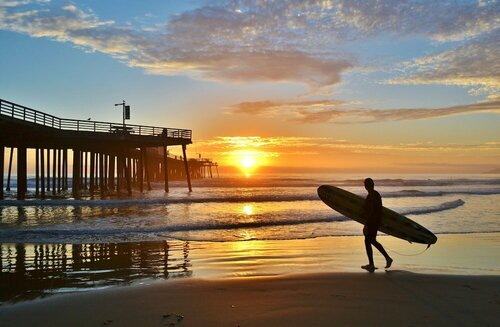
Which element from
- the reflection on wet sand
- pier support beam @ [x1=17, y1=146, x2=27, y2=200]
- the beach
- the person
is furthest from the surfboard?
pier support beam @ [x1=17, y1=146, x2=27, y2=200]

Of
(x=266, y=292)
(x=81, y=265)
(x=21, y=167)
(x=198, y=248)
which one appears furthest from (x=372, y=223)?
(x=21, y=167)

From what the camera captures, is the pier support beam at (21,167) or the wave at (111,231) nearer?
the wave at (111,231)

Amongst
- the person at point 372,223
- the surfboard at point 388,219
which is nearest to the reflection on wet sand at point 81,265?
the person at point 372,223

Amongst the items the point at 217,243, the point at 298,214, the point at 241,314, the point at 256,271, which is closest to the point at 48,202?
the point at 298,214

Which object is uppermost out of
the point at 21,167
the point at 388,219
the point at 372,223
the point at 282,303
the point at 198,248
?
the point at 21,167

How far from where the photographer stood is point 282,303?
507cm

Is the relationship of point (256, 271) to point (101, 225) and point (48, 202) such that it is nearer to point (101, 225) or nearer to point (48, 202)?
point (101, 225)

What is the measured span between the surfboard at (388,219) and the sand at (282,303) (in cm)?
225

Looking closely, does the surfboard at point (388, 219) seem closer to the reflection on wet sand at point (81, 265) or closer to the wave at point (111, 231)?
the reflection on wet sand at point (81, 265)

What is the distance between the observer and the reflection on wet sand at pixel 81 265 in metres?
6.36

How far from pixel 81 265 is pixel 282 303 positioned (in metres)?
4.84

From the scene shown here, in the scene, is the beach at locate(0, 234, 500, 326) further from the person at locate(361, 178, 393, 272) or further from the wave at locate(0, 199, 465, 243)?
the wave at locate(0, 199, 465, 243)

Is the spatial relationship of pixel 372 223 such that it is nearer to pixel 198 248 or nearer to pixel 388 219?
pixel 388 219

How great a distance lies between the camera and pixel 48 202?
23.6 meters
